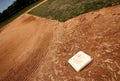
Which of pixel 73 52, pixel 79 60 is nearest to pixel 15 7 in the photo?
pixel 73 52

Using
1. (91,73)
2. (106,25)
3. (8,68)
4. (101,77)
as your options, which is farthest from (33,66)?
(106,25)

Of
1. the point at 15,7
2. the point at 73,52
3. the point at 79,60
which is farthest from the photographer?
the point at 15,7

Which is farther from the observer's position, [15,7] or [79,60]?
[15,7]

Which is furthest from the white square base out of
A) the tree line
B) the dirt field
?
the tree line

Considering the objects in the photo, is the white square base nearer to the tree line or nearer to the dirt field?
the dirt field

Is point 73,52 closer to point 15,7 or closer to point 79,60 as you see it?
point 79,60

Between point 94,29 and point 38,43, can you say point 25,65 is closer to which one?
point 38,43
